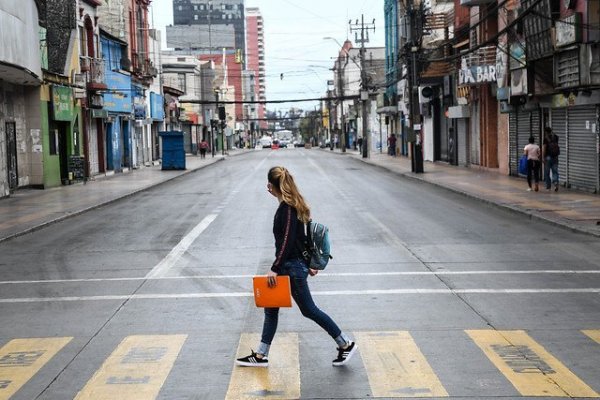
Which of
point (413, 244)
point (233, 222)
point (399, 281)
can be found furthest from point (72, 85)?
point (399, 281)

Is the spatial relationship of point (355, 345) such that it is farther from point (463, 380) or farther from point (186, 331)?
point (186, 331)

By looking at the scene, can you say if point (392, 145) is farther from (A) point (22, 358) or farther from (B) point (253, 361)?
(B) point (253, 361)

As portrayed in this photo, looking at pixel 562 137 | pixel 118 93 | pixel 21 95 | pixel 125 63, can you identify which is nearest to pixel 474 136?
pixel 562 137

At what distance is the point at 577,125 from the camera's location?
27406mm

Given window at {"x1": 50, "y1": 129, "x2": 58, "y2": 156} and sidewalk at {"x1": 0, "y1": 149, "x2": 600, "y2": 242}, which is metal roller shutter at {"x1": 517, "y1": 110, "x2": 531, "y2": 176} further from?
window at {"x1": 50, "y1": 129, "x2": 58, "y2": 156}

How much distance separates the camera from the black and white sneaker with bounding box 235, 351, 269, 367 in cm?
757

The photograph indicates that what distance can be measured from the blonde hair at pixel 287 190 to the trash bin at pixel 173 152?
4433 centimetres

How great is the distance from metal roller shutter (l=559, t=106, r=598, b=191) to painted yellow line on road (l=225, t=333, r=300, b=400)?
64.2 ft

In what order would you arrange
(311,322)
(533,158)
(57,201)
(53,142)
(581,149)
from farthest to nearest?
(53,142)
(57,201)
(581,149)
(533,158)
(311,322)

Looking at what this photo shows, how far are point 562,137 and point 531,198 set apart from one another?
588cm

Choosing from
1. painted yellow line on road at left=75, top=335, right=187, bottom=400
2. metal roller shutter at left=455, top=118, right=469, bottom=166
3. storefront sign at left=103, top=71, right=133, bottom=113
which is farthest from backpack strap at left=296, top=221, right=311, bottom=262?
metal roller shutter at left=455, top=118, right=469, bottom=166

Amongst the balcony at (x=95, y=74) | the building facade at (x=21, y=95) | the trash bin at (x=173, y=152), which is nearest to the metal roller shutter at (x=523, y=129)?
the building facade at (x=21, y=95)

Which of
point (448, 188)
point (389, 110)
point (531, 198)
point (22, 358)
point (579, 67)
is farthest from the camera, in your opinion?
point (389, 110)

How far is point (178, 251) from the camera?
1534 centimetres
